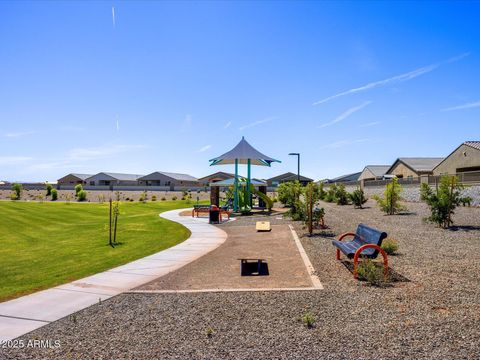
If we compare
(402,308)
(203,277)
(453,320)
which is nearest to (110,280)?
(203,277)

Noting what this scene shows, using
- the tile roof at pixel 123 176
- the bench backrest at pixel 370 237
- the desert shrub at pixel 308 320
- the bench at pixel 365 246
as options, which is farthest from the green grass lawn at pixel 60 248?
the tile roof at pixel 123 176

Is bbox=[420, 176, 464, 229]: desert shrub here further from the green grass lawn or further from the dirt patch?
the green grass lawn

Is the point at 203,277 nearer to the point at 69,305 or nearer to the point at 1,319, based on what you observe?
the point at 69,305

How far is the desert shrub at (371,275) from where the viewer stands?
6840mm

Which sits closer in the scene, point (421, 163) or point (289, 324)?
point (289, 324)

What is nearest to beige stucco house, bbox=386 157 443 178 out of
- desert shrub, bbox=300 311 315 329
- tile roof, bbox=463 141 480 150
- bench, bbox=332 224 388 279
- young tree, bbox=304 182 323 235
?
tile roof, bbox=463 141 480 150

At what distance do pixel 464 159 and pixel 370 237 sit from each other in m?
35.0

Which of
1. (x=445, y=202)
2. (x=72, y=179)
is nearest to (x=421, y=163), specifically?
(x=445, y=202)

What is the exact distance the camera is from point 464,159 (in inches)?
1425

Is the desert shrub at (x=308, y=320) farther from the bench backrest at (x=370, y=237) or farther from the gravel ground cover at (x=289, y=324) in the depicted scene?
the bench backrest at (x=370, y=237)

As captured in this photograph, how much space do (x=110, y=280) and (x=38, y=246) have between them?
23.3 ft

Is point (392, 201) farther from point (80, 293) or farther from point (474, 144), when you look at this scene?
point (474, 144)

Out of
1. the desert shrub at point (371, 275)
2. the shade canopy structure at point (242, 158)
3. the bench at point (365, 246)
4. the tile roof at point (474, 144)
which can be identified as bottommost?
the desert shrub at point (371, 275)

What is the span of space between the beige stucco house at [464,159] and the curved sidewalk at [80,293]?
34.9m
